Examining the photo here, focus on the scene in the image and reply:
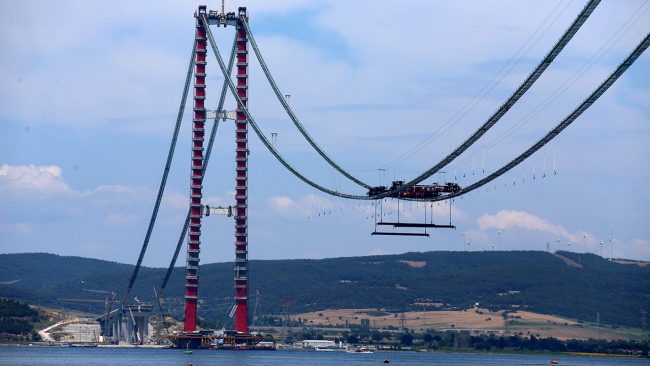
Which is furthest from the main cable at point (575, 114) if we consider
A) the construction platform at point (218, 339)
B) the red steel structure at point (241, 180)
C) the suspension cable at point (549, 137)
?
the construction platform at point (218, 339)

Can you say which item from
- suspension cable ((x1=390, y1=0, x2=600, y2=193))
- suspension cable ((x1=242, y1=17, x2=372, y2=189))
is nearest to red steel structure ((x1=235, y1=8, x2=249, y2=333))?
suspension cable ((x1=242, y1=17, x2=372, y2=189))

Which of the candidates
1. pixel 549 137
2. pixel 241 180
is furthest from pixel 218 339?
pixel 549 137

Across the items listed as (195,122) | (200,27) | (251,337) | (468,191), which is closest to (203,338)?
(251,337)

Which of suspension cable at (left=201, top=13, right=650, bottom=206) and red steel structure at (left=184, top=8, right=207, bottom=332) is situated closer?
suspension cable at (left=201, top=13, right=650, bottom=206)

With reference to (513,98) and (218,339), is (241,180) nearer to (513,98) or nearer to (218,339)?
(218,339)

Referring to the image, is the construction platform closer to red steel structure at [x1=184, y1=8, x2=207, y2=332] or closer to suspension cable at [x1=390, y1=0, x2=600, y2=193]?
red steel structure at [x1=184, y1=8, x2=207, y2=332]

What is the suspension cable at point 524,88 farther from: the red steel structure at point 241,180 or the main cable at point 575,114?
the red steel structure at point 241,180

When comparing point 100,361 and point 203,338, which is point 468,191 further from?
point 203,338
